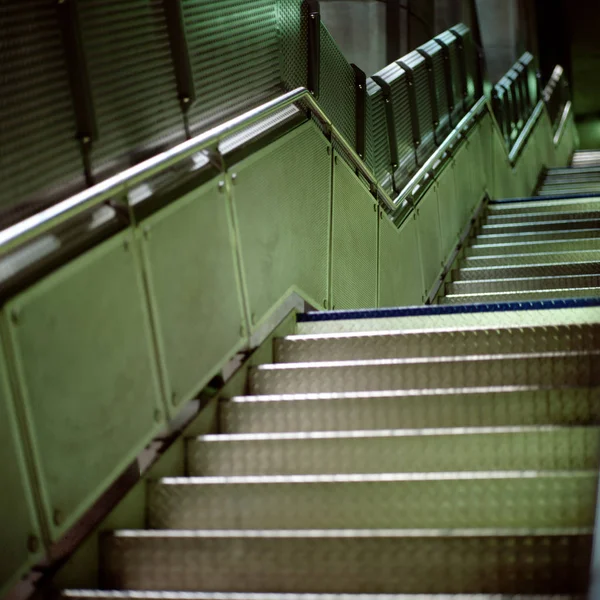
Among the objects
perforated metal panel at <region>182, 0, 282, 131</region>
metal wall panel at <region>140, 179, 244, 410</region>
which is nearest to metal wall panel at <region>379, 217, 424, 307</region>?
perforated metal panel at <region>182, 0, 282, 131</region>

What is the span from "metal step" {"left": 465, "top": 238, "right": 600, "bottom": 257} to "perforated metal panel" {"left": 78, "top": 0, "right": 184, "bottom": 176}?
4372 mm

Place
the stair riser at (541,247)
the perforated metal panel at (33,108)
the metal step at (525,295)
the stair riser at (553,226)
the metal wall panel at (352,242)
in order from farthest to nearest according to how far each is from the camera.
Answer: the stair riser at (553,226), the stair riser at (541,247), the metal step at (525,295), the metal wall panel at (352,242), the perforated metal panel at (33,108)

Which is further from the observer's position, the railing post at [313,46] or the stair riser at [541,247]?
the stair riser at [541,247]

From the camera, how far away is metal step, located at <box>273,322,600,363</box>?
345 centimetres

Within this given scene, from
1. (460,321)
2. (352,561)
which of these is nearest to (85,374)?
(352,561)

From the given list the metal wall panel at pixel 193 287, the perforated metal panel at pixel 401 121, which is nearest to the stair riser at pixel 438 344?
the metal wall panel at pixel 193 287

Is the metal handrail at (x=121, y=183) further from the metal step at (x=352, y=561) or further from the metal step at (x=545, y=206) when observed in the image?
the metal step at (x=545, y=206)

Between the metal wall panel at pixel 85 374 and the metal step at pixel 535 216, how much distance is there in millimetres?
5721

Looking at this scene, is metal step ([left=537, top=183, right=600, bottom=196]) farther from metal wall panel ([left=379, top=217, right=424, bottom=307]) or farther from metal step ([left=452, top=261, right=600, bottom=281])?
metal wall panel ([left=379, top=217, right=424, bottom=307])

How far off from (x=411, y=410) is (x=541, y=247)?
4.54 metres

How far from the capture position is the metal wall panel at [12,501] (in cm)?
223

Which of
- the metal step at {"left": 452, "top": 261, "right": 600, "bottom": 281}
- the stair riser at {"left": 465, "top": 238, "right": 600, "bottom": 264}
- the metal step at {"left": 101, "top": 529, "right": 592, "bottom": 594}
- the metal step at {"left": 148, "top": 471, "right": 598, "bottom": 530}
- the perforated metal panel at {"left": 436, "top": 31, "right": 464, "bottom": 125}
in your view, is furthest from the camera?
the perforated metal panel at {"left": 436, "top": 31, "right": 464, "bottom": 125}

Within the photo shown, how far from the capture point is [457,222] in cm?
758

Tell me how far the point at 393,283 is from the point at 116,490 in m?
3.15
